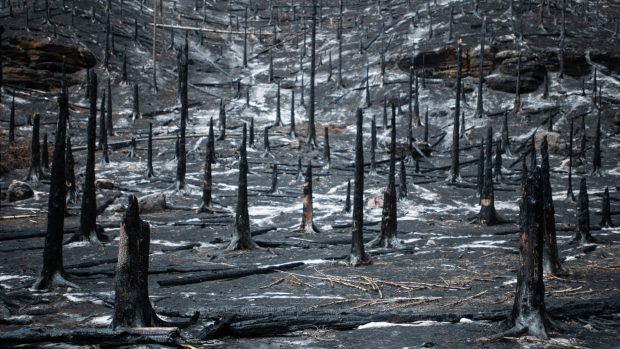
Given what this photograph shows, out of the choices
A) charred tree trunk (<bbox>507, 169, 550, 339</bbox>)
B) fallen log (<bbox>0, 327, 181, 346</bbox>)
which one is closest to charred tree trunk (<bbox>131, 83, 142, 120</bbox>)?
fallen log (<bbox>0, 327, 181, 346</bbox>)

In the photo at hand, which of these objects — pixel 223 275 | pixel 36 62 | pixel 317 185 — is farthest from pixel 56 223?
pixel 36 62

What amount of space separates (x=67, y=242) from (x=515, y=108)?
4271 cm

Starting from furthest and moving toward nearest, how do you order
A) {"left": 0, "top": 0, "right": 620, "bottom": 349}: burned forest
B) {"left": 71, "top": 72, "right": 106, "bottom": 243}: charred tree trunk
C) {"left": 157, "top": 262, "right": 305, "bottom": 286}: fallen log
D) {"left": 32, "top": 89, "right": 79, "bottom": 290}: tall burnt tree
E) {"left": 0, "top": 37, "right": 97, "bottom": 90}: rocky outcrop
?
{"left": 0, "top": 37, "right": 97, "bottom": 90}: rocky outcrop < {"left": 71, "top": 72, "right": 106, "bottom": 243}: charred tree trunk < {"left": 157, "top": 262, "right": 305, "bottom": 286}: fallen log < {"left": 32, "top": 89, "right": 79, "bottom": 290}: tall burnt tree < {"left": 0, "top": 0, "right": 620, "bottom": 349}: burned forest

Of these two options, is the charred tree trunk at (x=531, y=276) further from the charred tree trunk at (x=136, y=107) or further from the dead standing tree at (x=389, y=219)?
the charred tree trunk at (x=136, y=107)

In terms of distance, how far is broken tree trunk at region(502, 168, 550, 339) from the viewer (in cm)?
A: 855

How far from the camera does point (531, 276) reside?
28.8 ft

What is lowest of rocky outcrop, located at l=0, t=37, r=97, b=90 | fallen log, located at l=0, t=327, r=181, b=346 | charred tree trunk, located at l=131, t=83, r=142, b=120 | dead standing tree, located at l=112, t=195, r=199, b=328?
fallen log, located at l=0, t=327, r=181, b=346

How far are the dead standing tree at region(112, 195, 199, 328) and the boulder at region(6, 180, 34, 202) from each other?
2146 cm

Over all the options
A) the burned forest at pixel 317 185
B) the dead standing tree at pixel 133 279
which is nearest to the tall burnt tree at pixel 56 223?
the burned forest at pixel 317 185

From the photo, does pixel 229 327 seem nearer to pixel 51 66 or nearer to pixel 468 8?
pixel 51 66

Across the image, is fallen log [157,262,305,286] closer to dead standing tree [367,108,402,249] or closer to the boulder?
dead standing tree [367,108,402,249]

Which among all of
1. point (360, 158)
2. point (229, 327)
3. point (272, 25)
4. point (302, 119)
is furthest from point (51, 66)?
point (229, 327)

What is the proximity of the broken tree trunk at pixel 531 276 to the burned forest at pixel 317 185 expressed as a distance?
4 centimetres

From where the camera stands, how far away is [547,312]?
9227 mm
